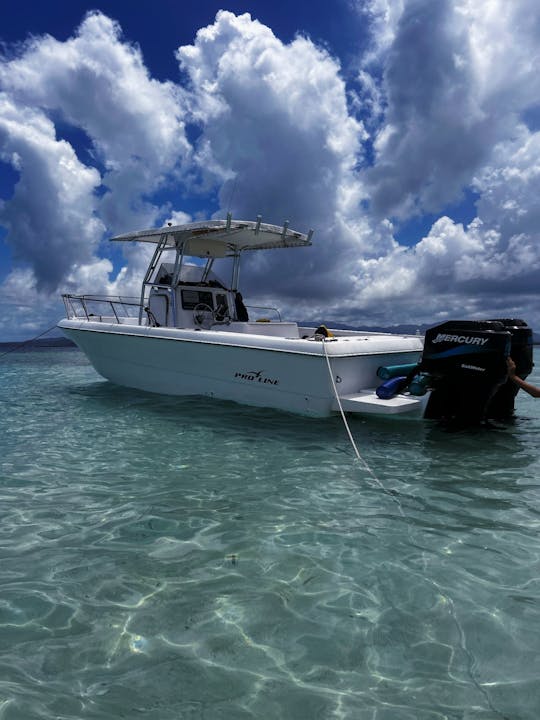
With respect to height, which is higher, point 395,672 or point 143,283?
point 143,283

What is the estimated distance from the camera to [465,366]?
19.4 ft

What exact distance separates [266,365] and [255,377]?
31cm

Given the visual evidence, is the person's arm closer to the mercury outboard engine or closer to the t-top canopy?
the mercury outboard engine

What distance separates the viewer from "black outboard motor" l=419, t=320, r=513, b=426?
5746 mm

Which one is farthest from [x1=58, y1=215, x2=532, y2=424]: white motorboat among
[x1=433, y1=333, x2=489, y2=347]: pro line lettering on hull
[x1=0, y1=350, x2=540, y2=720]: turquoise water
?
[x1=0, y1=350, x2=540, y2=720]: turquoise water

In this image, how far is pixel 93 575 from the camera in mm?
2754

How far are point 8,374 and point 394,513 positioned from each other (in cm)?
1478

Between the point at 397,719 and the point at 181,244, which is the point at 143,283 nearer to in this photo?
the point at 181,244

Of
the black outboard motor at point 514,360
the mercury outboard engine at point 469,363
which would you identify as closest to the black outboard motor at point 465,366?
the mercury outboard engine at point 469,363

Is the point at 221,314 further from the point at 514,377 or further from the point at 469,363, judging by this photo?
the point at 514,377

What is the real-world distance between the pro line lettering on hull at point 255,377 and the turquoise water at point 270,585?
6.51ft

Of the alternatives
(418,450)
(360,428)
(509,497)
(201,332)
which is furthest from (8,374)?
(509,497)

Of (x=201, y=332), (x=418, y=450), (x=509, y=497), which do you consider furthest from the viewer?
(x=201, y=332)

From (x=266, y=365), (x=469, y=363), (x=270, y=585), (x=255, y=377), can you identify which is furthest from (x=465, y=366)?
(x=270, y=585)
